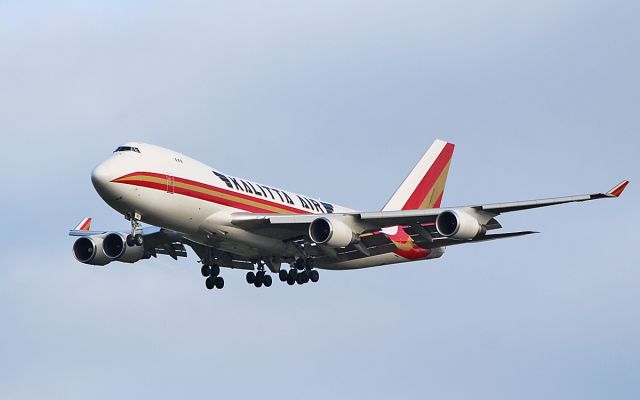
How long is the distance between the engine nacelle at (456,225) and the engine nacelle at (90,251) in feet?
56.4

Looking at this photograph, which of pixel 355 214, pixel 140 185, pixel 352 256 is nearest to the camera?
pixel 140 185

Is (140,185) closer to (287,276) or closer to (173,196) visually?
(173,196)

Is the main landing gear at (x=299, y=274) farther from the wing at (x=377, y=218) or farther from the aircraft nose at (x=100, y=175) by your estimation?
the aircraft nose at (x=100, y=175)

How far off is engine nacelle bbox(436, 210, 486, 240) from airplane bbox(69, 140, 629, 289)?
0.04 m

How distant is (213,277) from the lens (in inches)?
2512

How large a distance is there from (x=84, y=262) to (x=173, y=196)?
10789 millimetres

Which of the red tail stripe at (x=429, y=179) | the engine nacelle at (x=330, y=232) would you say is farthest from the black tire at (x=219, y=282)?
the red tail stripe at (x=429, y=179)

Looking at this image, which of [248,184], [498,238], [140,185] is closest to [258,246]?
[248,184]

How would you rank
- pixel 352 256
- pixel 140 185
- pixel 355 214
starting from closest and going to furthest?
1. pixel 140 185
2. pixel 355 214
3. pixel 352 256

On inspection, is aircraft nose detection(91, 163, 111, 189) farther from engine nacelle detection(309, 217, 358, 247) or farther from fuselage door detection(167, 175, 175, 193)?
engine nacelle detection(309, 217, 358, 247)

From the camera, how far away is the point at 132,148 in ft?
182

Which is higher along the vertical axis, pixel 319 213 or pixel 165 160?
pixel 319 213

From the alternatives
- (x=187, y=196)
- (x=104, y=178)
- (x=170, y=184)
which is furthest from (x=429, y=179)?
(x=104, y=178)

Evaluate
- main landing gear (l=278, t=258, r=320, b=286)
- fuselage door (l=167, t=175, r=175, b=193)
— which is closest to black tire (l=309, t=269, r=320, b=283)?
main landing gear (l=278, t=258, r=320, b=286)
